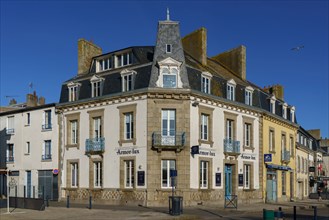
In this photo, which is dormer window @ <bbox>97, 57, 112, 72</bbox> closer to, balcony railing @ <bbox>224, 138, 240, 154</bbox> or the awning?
balcony railing @ <bbox>224, 138, 240, 154</bbox>

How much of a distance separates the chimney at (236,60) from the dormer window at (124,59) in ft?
38.6

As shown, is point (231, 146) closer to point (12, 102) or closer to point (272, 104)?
point (272, 104)

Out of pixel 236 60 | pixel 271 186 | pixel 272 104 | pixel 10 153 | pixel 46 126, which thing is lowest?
pixel 271 186

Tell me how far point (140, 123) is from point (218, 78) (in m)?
7.38

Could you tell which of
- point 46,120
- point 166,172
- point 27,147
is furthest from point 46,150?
point 166,172

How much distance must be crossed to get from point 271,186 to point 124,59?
16.5m

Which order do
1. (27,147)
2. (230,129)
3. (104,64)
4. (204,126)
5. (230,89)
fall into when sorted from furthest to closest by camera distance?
(27,147), (104,64), (230,89), (230,129), (204,126)

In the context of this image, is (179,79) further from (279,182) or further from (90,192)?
(279,182)

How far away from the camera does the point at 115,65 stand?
32094 millimetres

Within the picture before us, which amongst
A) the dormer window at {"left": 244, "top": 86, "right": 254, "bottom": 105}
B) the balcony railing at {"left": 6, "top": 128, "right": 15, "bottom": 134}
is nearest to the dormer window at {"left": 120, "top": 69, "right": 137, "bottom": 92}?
the dormer window at {"left": 244, "top": 86, "right": 254, "bottom": 105}

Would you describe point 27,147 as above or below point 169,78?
below

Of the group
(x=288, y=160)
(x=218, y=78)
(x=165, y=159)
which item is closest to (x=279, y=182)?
(x=288, y=160)

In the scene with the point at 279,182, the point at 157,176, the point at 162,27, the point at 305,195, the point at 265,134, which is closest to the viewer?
the point at 157,176

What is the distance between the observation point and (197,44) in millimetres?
34594
